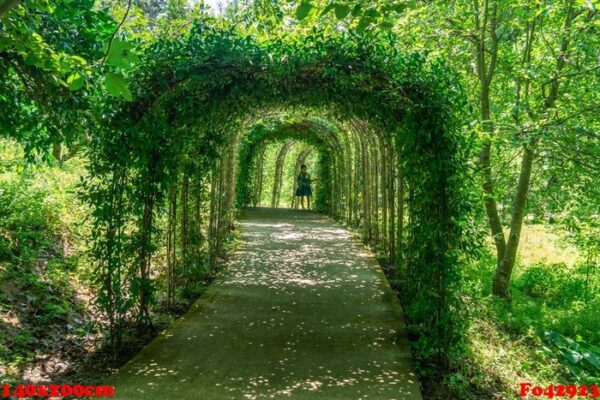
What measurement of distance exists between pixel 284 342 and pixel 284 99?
98.5 inches

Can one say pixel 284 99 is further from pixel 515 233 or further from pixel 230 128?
pixel 515 233

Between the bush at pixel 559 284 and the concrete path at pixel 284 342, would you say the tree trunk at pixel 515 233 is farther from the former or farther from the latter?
the concrete path at pixel 284 342

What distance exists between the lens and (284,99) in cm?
520

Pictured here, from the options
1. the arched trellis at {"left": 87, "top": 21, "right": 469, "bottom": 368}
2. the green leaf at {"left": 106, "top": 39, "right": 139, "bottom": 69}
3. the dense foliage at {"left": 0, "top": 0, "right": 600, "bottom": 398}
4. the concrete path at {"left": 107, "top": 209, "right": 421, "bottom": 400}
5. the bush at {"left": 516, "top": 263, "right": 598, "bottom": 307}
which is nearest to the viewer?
the green leaf at {"left": 106, "top": 39, "right": 139, "bottom": 69}

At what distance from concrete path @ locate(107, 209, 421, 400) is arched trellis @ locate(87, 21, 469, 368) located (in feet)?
1.58

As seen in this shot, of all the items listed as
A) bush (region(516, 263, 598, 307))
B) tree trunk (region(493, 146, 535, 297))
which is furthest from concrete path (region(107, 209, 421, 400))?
bush (region(516, 263, 598, 307))

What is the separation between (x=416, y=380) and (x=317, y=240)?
20.0ft

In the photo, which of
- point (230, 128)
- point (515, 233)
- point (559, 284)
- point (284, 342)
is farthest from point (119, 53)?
point (559, 284)

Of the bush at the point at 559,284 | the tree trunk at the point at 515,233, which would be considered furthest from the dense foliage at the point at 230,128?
the bush at the point at 559,284

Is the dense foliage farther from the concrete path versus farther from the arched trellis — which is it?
the concrete path

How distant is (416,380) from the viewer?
12.5ft

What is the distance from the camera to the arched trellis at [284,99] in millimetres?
4125

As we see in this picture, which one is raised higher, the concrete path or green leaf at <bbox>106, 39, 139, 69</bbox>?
green leaf at <bbox>106, 39, 139, 69</bbox>

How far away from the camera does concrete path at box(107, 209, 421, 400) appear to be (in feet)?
11.7
